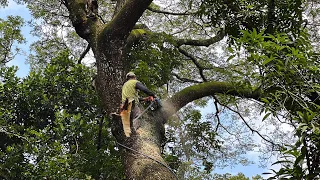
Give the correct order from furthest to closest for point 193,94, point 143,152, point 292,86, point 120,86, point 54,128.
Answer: point 193,94 → point 54,128 → point 120,86 → point 143,152 → point 292,86

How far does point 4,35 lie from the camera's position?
24.2ft

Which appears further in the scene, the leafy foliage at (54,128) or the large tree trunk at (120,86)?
the leafy foliage at (54,128)

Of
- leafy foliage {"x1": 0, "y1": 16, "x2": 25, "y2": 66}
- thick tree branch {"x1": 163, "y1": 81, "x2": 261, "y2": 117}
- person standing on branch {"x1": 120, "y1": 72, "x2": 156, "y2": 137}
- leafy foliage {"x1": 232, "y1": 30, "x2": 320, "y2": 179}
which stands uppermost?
leafy foliage {"x1": 0, "y1": 16, "x2": 25, "y2": 66}

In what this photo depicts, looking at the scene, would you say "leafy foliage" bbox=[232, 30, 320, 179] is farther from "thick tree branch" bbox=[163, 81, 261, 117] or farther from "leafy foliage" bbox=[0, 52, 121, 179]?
"leafy foliage" bbox=[0, 52, 121, 179]

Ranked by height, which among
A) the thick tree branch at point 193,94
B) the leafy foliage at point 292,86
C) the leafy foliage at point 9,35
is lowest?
the leafy foliage at point 292,86

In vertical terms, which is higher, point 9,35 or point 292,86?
point 9,35

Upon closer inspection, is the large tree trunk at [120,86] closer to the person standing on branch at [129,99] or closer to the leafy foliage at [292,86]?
the person standing on branch at [129,99]

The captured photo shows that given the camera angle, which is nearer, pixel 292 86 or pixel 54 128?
pixel 292 86

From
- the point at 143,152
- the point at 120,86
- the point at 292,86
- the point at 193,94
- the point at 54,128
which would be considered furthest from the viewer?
the point at 193,94

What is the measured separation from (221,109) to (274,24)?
3855mm

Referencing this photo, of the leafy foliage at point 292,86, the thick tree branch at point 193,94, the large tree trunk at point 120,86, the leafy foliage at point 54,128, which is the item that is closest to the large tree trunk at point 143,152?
the large tree trunk at point 120,86

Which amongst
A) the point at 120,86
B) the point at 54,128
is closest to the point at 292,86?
the point at 120,86

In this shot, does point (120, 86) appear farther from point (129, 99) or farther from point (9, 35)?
point (9, 35)

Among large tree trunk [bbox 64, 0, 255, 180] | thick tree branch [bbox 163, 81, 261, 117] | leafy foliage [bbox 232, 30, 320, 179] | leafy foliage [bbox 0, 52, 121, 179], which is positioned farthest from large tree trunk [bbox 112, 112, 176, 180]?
leafy foliage [bbox 232, 30, 320, 179]
